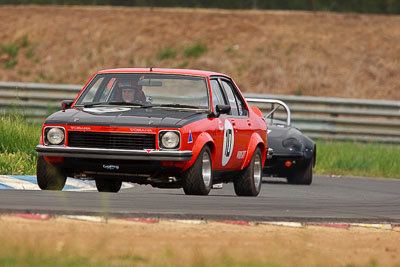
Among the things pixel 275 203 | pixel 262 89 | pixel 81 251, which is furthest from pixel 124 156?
pixel 262 89

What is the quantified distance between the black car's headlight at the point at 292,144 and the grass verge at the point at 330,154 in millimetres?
3369

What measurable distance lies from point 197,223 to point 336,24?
26103 millimetres

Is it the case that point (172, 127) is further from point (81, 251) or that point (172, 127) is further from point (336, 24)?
point (336, 24)

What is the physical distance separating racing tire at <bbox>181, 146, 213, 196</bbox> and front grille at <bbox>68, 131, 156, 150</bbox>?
488 millimetres

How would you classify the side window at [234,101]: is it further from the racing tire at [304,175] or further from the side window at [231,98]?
the racing tire at [304,175]

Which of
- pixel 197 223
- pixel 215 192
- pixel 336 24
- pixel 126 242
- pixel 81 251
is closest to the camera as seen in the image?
pixel 81 251

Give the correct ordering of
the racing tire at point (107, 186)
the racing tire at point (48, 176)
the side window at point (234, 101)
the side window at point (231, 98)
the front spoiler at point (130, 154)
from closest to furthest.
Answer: the front spoiler at point (130, 154) < the racing tire at point (48, 176) < the side window at point (231, 98) < the side window at point (234, 101) < the racing tire at point (107, 186)

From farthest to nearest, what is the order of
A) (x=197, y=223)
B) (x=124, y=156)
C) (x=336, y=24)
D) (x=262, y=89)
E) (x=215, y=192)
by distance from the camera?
(x=336, y=24), (x=262, y=89), (x=215, y=192), (x=124, y=156), (x=197, y=223)

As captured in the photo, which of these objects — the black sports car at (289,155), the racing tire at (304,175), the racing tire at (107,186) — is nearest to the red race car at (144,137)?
the racing tire at (107,186)

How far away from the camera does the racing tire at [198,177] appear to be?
11312mm

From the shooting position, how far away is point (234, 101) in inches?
524

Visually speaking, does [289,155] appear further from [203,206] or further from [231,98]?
[203,206]

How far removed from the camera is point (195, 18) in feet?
117

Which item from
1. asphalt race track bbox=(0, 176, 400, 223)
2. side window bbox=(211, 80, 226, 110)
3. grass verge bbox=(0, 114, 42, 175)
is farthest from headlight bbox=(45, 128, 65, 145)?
grass verge bbox=(0, 114, 42, 175)
